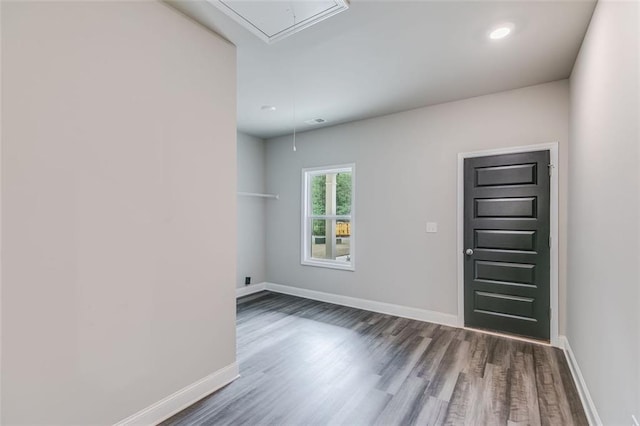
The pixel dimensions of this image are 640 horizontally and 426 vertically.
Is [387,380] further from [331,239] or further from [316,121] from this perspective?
[316,121]

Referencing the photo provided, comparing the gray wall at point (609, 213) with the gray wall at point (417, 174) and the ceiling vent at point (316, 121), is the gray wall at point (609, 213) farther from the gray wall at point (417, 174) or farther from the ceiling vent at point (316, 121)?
the ceiling vent at point (316, 121)

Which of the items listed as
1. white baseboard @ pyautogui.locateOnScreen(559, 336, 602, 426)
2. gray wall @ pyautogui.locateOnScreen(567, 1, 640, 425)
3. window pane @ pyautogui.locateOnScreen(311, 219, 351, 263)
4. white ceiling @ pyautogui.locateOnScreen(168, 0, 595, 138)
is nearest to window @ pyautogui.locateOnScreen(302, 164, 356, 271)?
window pane @ pyautogui.locateOnScreen(311, 219, 351, 263)

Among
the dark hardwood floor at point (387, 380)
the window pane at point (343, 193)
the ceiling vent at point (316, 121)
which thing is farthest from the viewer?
the window pane at point (343, 193)

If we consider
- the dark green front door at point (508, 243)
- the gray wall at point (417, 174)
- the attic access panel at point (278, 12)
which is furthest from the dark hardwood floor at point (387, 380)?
the attic access panel at point (278, 12)

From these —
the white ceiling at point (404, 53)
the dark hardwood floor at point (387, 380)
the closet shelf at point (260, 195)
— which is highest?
the white ceiling at point (404, 53)

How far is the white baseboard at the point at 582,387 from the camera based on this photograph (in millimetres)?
1883

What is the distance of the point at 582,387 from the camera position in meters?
2.20

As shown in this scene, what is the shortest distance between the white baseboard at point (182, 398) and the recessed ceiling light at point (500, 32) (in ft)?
10.7

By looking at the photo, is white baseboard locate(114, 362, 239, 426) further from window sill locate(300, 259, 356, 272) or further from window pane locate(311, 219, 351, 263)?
window pane locate(311, 219, 351, 263)

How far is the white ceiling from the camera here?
2055 mm

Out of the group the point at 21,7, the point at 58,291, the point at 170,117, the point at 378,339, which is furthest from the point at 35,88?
the point at 378,339

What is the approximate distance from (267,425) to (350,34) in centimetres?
279

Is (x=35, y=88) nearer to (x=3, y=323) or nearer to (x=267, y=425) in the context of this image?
(x=3, y=323)

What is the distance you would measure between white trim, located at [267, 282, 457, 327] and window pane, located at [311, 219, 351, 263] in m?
0.59
